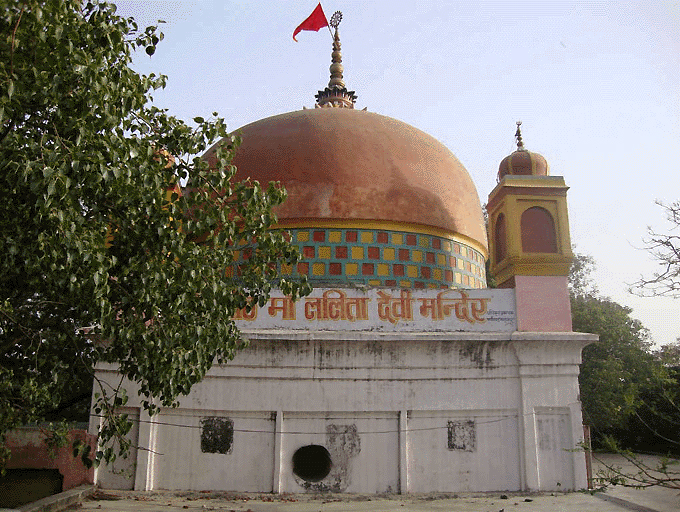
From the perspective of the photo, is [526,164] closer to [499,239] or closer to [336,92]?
[499,239]

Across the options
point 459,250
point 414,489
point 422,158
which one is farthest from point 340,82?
point 414,489

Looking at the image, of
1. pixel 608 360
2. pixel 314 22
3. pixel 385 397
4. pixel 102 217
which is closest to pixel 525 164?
pixel 385 397

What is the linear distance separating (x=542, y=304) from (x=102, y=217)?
7335 mm

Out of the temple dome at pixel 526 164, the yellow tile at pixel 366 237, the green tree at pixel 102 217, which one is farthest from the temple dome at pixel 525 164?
the green tree at pixel 102 217

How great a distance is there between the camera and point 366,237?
1116 centimetres

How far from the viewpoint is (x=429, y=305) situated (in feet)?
33.2

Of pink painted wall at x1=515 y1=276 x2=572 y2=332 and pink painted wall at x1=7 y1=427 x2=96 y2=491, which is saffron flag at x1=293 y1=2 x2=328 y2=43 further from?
pink painted wall at x1=7 y1=427 x2=96 y2=491

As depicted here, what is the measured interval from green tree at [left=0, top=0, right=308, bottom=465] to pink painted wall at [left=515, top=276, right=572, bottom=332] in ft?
17.5

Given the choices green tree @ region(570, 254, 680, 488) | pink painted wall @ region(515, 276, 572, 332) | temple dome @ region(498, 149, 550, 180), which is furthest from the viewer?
green tree @ region(570, 254, 680, 488)

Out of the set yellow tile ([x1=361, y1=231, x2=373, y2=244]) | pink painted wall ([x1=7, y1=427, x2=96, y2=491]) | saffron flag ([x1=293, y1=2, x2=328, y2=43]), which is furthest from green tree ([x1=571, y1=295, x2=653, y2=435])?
pink painted wall ([x1=7, y1=427, x2=96, y2=491])

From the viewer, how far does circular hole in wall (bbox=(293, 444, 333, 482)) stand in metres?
9.58

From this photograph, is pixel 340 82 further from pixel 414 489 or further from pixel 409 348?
pixel 414 489

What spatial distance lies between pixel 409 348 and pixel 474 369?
105 centimetres

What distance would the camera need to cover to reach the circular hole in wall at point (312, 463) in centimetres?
958
